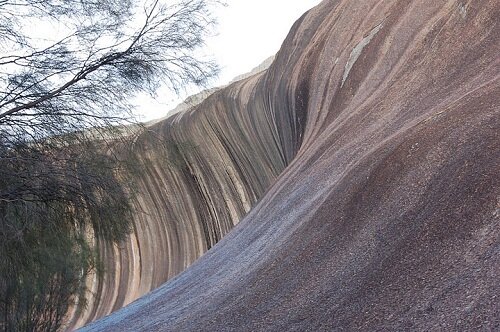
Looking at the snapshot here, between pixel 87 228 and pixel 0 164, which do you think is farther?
pixel 87 228

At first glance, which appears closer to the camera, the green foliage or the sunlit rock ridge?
the sunlit rock ridge

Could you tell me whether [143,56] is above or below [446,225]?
above

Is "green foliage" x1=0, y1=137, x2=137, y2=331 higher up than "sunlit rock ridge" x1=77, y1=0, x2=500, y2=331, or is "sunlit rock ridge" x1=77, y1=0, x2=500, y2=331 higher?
"green foliage" x1=0, y1=137, x2=137, y2=331

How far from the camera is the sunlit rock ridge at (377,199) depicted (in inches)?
135

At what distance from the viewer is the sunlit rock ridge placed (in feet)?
11.3

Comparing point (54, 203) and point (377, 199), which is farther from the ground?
point (54, 203)

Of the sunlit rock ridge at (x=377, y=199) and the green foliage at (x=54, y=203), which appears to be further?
the green foliage at (x=54, y=203)

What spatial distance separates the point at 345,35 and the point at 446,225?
8.17m

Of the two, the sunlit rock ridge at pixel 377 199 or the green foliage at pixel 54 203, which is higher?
the green foliage at pixel 54 203

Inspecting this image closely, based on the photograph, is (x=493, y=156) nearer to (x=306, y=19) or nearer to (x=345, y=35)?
(x=345, y=35)

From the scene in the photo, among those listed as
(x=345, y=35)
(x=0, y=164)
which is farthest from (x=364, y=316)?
(x=345, y=35)

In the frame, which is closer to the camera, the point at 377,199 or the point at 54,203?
the point at 377,199

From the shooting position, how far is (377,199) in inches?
185

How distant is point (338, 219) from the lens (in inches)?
197
